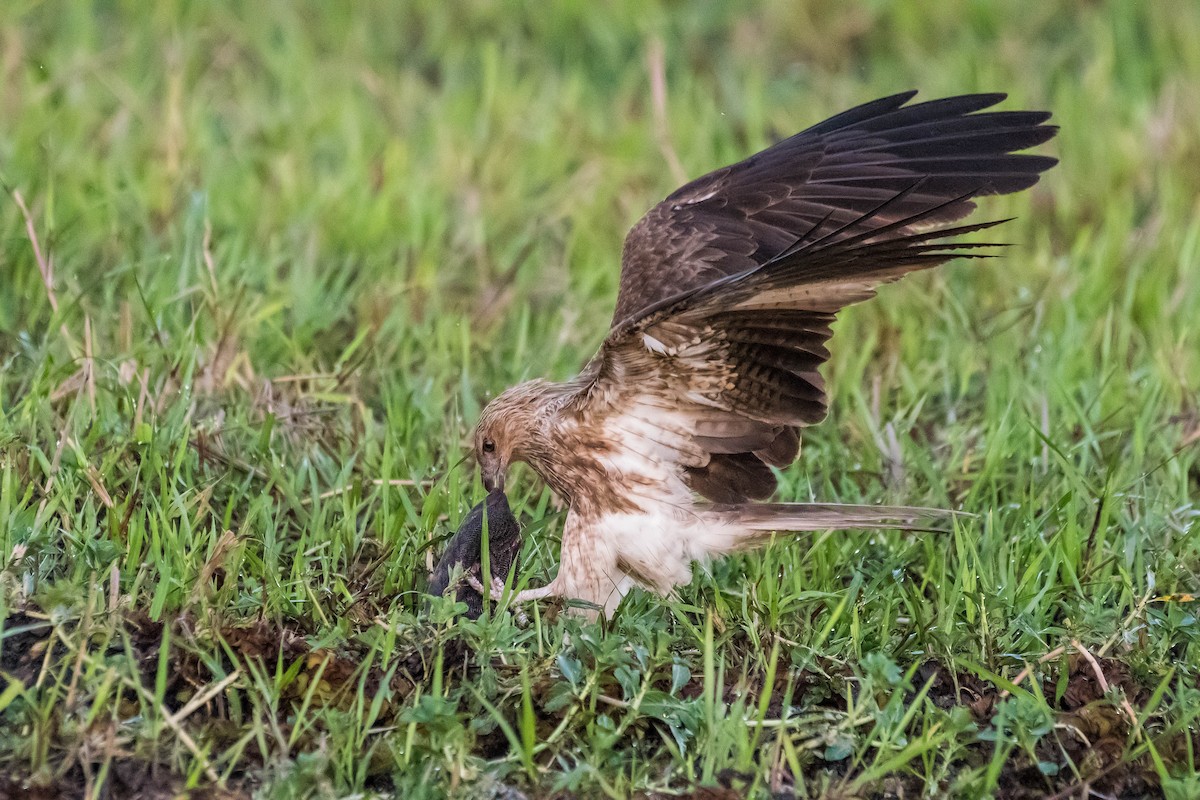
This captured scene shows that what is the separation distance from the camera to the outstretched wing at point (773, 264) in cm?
349

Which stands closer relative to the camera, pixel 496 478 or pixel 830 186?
pixel 496 478

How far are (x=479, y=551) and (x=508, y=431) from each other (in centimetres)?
41

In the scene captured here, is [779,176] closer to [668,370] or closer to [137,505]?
[668,370]

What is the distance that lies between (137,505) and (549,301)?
2106 millimetres

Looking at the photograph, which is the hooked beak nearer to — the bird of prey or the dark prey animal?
the bird of prey

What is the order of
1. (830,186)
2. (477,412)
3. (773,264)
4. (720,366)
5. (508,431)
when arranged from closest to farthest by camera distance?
1. (773,264)
2. (720,366)
3. (508,431)
4. (830,186)
5. (477,412)

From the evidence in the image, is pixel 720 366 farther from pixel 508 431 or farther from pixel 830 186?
pixel 830 186

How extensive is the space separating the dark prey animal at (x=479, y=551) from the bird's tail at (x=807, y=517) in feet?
1.69

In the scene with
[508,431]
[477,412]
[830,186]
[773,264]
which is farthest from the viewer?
[477,412]

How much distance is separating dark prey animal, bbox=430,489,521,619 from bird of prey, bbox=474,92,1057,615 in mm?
122

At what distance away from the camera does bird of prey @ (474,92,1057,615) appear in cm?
367

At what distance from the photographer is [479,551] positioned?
12.5 ft

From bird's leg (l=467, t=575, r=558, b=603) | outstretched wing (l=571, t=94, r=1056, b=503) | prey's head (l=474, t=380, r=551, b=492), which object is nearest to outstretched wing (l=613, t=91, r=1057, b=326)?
outstretched wing (l=571, t=94, r=1056, b=503)

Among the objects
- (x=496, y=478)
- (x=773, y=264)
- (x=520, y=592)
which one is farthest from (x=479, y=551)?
(x=773, y=264)
